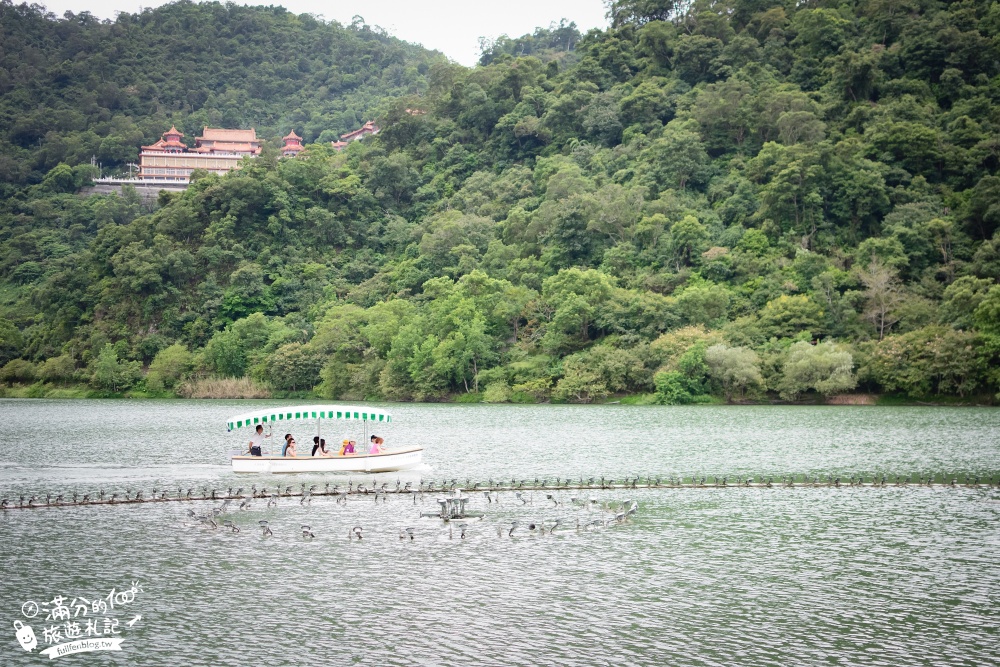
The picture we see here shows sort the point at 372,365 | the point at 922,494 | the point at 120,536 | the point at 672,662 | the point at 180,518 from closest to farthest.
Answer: the point at 672,662
the point at 120,536
the point at 180,518
the point at 922,494
the point at 372,365

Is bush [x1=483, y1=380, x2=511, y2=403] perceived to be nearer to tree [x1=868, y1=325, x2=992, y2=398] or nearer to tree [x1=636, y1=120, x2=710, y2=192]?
tree [x1=636, y1=120, x2=710, y2=192]

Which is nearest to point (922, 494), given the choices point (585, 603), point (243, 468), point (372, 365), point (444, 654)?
point (585, 603)

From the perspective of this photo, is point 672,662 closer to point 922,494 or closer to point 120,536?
point 120,536

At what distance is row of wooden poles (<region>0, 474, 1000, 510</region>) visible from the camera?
33719 mm

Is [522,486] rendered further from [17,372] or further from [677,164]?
[17,372]

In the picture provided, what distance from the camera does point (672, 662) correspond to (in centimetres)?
1725

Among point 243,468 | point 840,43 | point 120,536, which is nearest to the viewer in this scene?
point 120,536

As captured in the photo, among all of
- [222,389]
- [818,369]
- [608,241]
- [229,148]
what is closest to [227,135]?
[229,148]

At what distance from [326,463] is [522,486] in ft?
30.2

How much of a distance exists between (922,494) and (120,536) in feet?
87.6

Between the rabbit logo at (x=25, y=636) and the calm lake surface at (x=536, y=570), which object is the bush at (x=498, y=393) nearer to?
the calm lake surface at (x=536, y=570)

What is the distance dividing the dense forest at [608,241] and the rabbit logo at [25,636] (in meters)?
64.6

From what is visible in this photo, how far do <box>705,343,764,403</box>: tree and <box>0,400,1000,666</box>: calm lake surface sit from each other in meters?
32.0

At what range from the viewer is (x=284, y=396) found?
97.2 meters
